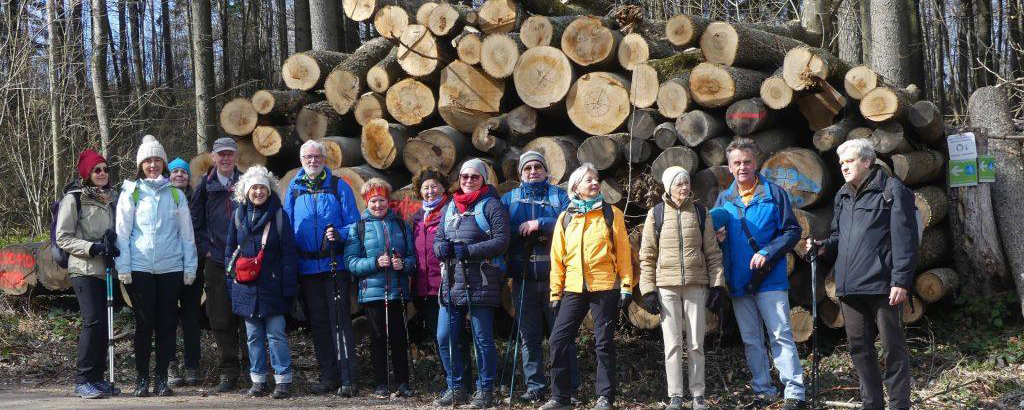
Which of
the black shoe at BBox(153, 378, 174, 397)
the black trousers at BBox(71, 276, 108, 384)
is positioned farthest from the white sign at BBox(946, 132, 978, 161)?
the black trousers at BBox(71, 276, 108, 384)

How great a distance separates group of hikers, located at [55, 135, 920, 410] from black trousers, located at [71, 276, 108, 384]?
15mm

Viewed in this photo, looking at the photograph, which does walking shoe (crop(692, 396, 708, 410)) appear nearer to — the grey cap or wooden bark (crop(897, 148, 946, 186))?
wooden bark (crop(897, 148, 946, 186))

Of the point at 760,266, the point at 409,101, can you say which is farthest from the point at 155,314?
the point at 760,266

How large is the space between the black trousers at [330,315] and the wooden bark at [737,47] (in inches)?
135

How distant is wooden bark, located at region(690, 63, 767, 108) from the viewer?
688 centimetres

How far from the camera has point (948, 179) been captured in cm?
717

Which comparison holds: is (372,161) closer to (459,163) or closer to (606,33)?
(459,163)

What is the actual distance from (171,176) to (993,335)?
22.0 feet

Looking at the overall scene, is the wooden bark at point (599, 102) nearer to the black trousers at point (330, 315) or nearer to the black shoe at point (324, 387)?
the black trousers at point (330, 315)

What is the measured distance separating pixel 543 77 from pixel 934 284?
349 centimetres

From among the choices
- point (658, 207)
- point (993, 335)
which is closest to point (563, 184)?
point (658, 207)

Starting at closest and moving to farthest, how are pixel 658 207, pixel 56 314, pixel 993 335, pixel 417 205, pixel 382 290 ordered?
pixel 658 207 → pixel 382 290 → pixel 993 335 → pixel 417 205 → pixel 56 314

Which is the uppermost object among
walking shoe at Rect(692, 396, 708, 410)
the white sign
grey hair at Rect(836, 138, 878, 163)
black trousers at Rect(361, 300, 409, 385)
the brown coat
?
the white sign

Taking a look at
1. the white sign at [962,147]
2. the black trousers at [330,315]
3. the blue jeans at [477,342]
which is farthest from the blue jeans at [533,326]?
the white sign at [962,147]
